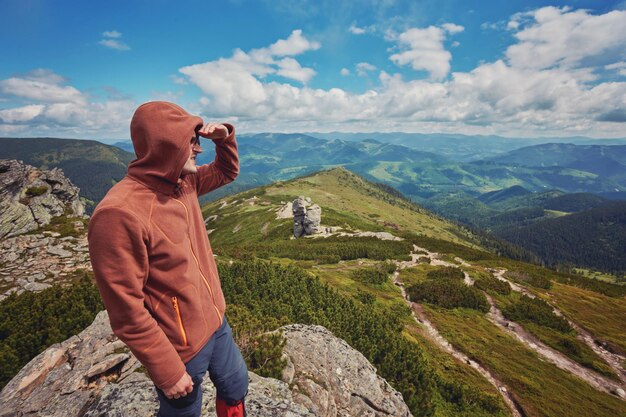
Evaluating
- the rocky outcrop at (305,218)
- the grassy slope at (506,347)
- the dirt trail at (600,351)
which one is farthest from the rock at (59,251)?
the rocky outcrop at (305,218)

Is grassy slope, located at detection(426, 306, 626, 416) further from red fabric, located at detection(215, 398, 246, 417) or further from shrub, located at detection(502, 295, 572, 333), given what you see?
red fabric, located at detection(215, 398, 246, 417)

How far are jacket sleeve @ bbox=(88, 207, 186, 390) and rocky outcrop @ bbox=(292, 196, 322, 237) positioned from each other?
216 ft

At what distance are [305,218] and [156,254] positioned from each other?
67.0 m

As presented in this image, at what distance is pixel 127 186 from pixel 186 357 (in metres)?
2.17

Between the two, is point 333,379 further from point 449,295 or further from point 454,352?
point 449,295

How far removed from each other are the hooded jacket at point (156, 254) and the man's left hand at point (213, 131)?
42 cm

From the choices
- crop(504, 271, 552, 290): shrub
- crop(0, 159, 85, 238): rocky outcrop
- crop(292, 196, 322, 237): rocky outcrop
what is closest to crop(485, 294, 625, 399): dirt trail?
crop(504, 271, 552, 290): shrub

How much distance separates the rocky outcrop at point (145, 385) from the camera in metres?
6.57

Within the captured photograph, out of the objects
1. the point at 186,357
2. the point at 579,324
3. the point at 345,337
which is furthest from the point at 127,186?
the point at 579,324

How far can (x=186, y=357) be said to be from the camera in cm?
372

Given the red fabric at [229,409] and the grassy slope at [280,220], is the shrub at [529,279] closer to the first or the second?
A: the grassy slope at [280,220]

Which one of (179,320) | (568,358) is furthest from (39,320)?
(568,358)

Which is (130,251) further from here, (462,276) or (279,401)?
(462,276)

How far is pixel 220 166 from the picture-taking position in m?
5.11
